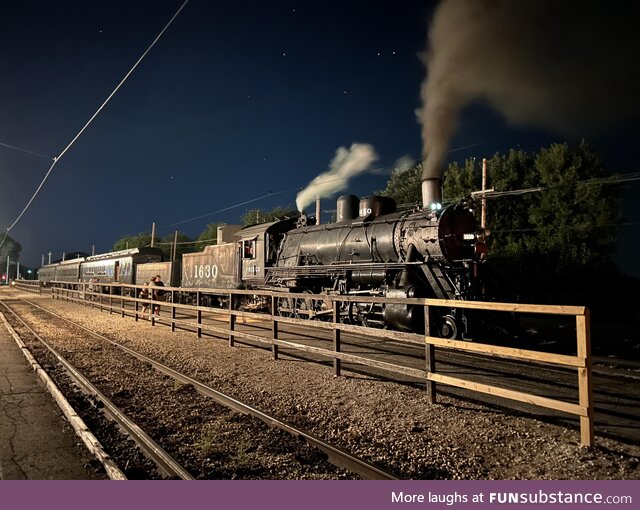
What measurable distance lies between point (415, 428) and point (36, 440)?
12.0 feet

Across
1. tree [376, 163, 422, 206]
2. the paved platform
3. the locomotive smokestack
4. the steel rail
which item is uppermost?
tree [376, 163, 422, 206]

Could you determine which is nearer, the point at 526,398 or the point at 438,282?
the point at 526,398

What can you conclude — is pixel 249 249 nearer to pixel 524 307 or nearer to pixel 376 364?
pixel 376 364

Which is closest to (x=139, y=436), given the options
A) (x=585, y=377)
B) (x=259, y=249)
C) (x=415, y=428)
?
(x=415, y=428)

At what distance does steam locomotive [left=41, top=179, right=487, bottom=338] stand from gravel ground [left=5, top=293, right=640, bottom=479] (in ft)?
7.38

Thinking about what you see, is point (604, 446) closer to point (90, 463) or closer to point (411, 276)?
point (90, 463)

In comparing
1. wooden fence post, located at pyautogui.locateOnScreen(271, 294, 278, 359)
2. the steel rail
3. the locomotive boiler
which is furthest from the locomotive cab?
the steel rail

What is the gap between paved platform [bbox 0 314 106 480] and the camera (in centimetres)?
340

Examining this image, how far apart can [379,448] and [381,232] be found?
7.70 m

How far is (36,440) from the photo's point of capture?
4.09 m

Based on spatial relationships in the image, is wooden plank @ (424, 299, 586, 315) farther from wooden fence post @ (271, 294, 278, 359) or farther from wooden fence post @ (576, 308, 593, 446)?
wooden fence post @ (271, 294, 278, 359)

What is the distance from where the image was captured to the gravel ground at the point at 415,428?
10.9 ft

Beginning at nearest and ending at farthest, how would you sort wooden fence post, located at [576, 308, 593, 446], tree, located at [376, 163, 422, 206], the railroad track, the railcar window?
the railroad track → wooden fence post, located at [576, 308, 593, 446] → the railcar window → tree, located at [376, 163, 422, 206]
